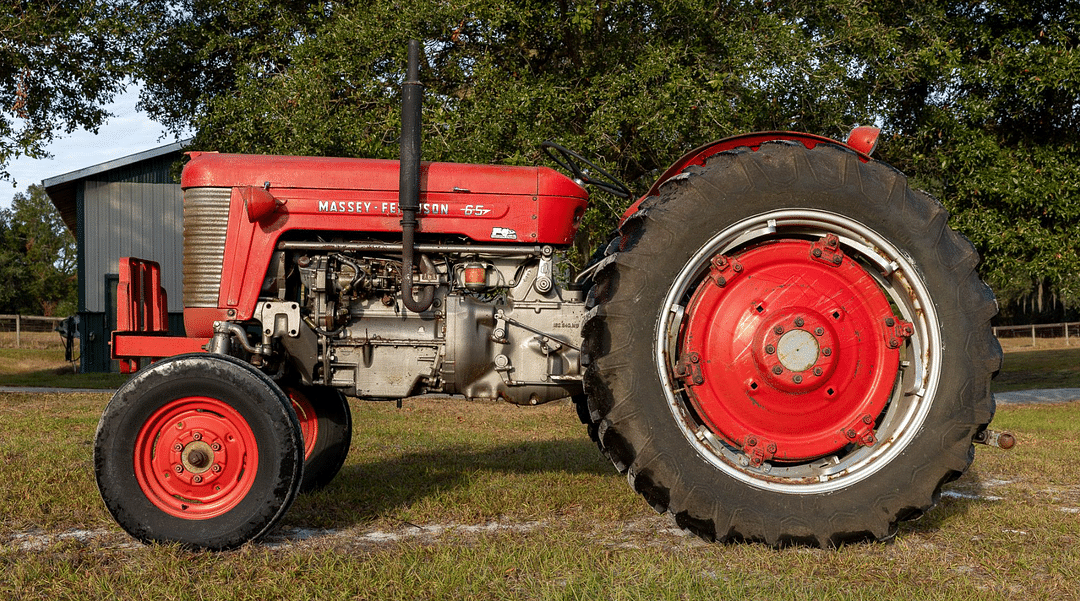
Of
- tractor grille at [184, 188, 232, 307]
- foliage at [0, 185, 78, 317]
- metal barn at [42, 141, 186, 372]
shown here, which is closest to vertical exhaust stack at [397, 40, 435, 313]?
tractor grille at [184, 188, 232, 307]

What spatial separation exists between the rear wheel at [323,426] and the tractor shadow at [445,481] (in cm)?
13

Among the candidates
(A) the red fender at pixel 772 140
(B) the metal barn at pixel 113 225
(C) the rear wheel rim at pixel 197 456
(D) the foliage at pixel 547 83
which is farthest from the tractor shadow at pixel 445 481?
(B) the metal barn at pixel 113 225

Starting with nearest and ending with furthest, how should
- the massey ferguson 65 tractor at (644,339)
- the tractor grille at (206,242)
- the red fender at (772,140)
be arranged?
Result: the massey ferguson 65 tractor at (644,339) → the red fender at (772,140) → the tractor grille at (206,242)

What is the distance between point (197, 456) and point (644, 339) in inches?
79.3

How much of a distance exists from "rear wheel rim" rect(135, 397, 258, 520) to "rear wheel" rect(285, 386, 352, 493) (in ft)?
4.06

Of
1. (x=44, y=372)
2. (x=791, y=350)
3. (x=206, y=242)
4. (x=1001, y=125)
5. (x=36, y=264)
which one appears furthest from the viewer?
(x=36, y=264)

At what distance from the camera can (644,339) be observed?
12.3ft

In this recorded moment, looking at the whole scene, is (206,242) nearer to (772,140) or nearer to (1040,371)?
(772,140)

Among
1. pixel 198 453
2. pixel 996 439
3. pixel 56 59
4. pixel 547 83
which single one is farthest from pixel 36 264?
pixel 996 439

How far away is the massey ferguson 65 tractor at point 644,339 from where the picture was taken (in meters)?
3.69

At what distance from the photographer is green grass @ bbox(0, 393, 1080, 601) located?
3109 millimetres

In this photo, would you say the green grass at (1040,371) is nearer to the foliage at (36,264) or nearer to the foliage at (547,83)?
the foliage at (547,83)

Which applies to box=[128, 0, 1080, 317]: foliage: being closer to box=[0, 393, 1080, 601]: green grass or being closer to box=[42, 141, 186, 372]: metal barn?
box=[0, 393, 1080, 601]: green grass

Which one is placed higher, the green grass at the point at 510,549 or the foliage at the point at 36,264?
the foliage at the point at 36,264
